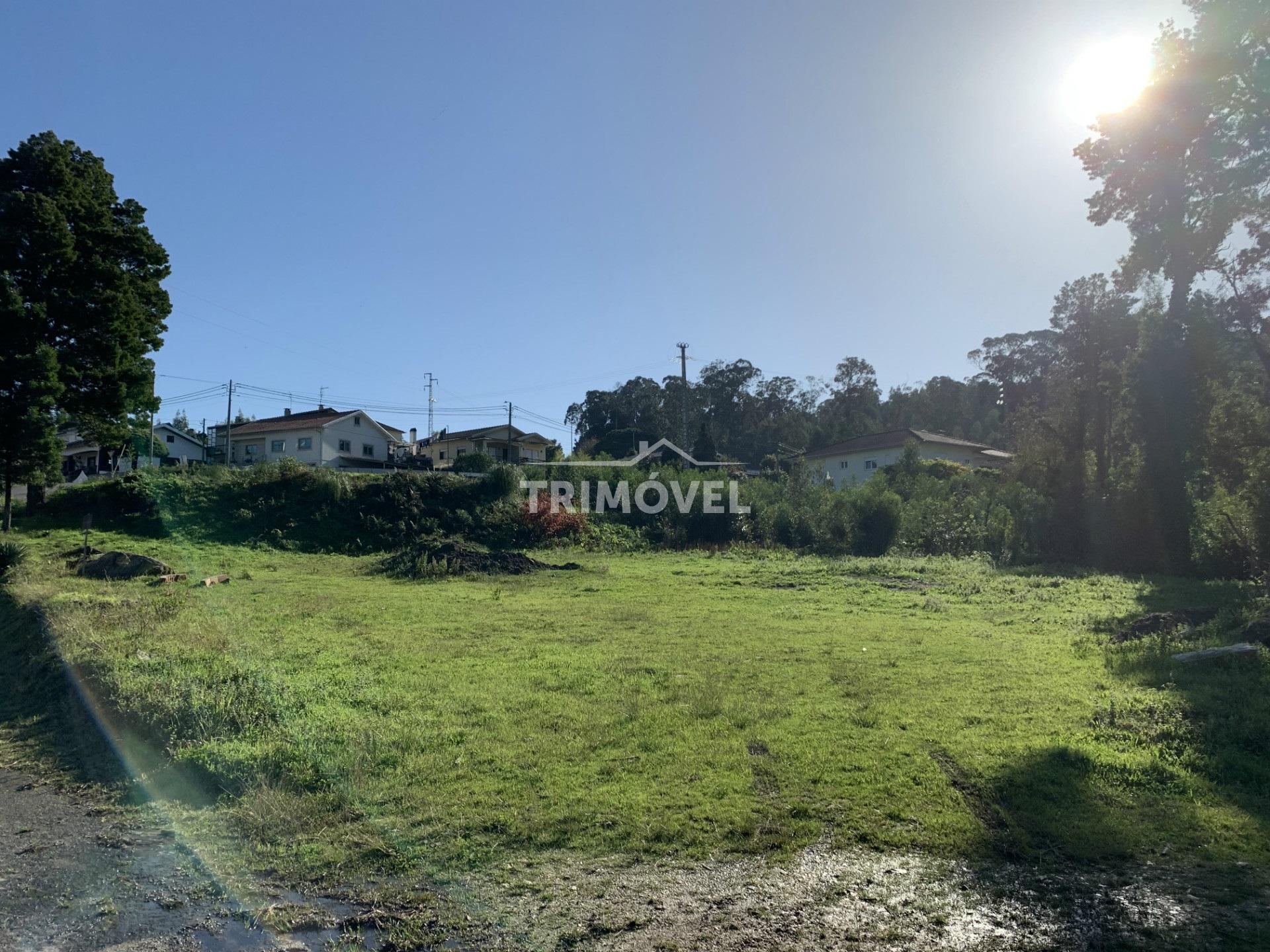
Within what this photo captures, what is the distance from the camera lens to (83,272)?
20.1 metres

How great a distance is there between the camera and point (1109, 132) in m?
18.9

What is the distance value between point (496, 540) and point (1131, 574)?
58.4ft

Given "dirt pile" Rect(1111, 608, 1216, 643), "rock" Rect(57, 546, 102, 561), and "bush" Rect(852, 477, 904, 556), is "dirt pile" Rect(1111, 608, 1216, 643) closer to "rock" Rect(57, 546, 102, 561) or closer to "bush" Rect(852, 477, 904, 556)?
"bush" Rect(852, 477, 904, 556)

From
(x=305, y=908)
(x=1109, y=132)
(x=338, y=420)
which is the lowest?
(x=305, y=908)

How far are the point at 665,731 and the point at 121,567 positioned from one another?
1358 cm

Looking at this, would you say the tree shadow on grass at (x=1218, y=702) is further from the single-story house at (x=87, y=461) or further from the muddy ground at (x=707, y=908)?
the single-story house at (x=87, y=461)

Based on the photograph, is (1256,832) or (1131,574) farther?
(1131,574)

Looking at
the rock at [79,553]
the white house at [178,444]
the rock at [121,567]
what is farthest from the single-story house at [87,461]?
the rock at [121,567]

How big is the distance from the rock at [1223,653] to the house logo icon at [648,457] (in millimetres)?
24873

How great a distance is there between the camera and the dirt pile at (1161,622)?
9672 mm

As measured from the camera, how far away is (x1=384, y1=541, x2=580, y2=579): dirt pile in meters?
18.0

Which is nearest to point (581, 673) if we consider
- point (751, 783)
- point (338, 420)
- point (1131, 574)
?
point (751, 783)

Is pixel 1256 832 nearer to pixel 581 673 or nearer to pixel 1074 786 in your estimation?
pixel 1074 786

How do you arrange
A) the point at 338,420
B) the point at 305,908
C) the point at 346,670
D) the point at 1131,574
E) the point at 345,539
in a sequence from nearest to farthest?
the point at 305,908
the point at 346,670
the point at 1131,574
the point at 345,539
the point at 338,420
